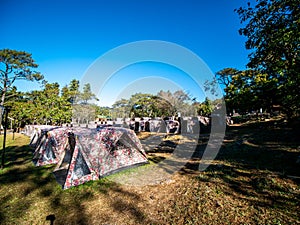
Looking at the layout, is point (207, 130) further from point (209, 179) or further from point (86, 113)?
point (86, 113)

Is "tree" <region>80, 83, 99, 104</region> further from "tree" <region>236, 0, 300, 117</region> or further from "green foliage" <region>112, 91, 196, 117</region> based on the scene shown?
"tree" <region>236, 0, 300, 117</region>

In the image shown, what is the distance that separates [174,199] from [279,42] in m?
5.80

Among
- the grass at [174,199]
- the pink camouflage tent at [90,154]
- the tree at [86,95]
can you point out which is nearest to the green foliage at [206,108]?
the grass at [174,199]

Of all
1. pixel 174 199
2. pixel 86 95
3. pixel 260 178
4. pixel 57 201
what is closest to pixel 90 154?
pixel 57 201

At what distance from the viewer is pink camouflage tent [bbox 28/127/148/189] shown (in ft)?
13.8

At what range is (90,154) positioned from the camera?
439cm

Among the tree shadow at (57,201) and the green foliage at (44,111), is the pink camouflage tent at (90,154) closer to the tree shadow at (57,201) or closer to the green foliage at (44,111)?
the tree shadow at (57,201)

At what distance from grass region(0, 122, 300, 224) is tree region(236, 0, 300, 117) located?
246 centimetres

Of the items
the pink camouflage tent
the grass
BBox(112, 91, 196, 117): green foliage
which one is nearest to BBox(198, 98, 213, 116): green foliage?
BBox(112, 91, 196, 117): green foliage

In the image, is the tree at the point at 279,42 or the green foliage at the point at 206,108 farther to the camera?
the green foliage at the point at 206,108

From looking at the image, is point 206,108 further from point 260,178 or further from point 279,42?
point 260,178

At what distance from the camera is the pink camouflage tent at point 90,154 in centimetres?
420

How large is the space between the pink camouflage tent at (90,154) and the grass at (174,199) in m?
0.26

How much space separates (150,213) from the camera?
279 centimetres
